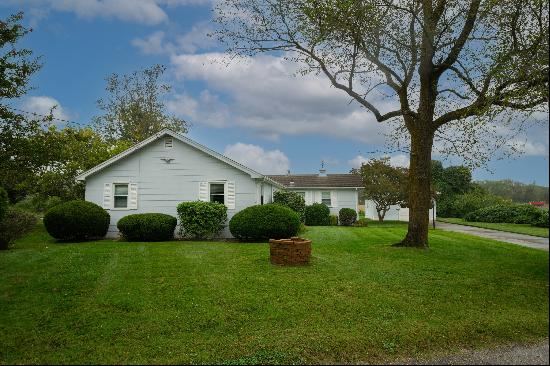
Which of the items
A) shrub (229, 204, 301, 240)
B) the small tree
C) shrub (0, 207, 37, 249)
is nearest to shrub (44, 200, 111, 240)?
shrub (0, 207, 37, 249)

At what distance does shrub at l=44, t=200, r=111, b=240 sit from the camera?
18.5 m

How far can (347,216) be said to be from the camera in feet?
112

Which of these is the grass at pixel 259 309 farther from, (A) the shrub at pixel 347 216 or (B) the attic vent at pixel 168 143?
(A) the shrub at pixel 347 216

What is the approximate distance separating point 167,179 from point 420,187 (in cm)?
1184

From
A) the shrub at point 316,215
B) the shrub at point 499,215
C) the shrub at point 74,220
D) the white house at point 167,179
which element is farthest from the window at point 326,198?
the shrub at point 74,220

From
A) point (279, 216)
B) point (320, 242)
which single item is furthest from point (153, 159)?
point (320, 242)

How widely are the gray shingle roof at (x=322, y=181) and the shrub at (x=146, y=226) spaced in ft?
63.5

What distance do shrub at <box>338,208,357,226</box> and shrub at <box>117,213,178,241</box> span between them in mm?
17719

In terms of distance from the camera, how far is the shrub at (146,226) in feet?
62.3

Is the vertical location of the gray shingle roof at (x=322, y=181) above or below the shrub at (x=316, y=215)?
above

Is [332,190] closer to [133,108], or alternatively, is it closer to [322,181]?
[322,181]

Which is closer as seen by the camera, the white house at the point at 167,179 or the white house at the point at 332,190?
the white house at the point at 167,179

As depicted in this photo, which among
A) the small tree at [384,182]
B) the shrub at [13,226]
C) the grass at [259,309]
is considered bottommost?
the grass at [259,309]

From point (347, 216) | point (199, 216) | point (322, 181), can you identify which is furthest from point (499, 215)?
point (199, 216)
